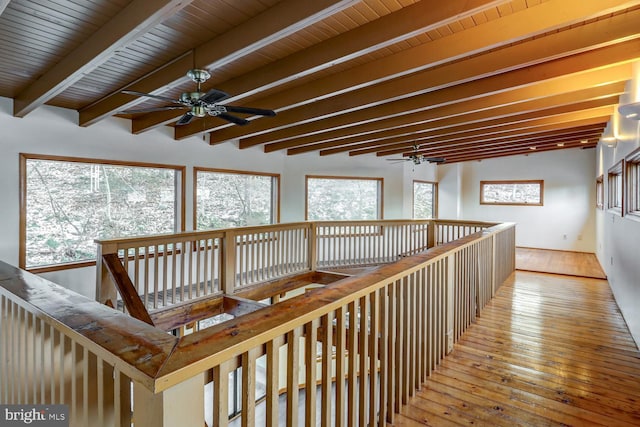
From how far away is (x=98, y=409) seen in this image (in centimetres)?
96

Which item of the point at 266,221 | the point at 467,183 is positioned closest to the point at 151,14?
the point at 266,221

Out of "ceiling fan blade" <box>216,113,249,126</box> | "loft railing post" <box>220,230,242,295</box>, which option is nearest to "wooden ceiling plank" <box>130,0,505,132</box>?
"ceiling fan blade" <box>216,113,249,126</box>

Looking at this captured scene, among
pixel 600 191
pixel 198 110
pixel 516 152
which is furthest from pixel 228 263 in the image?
pixel 516 152

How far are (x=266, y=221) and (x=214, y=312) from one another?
9.83 ft

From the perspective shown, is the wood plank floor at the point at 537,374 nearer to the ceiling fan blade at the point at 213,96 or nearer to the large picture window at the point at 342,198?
the ceiling fan blade at the point at 213,96

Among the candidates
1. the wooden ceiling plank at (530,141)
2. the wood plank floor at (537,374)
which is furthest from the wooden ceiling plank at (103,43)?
the wooden ceiling plank at (530,141)

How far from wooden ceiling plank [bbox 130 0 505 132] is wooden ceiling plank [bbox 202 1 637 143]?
0.54 metres

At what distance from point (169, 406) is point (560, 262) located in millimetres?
8759

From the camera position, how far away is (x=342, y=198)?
8234 millimetres

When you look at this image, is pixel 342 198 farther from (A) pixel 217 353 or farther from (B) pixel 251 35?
(A) pixel 217 353

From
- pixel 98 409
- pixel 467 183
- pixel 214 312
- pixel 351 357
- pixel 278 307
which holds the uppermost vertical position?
pixel 467 183

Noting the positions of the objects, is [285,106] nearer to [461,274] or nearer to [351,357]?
[461,274]

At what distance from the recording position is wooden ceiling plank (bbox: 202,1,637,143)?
2471 millimetres

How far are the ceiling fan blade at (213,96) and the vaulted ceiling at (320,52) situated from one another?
23 cm
